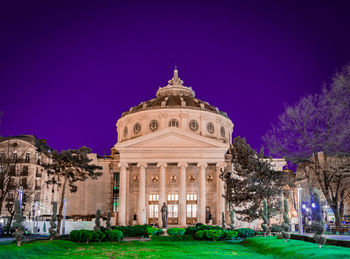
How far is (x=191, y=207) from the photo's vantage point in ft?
204

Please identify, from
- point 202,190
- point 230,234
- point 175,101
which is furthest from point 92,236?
point 175,101

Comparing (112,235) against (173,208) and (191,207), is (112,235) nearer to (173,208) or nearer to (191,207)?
(173,208)

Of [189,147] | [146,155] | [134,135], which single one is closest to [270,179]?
[189,147]

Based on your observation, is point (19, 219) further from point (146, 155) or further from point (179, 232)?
point (146, 155)

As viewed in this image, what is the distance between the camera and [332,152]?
3200cm

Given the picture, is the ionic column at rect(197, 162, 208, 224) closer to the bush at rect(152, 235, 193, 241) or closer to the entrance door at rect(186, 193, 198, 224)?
the entrance door at rect(186, 193, 198, 224)

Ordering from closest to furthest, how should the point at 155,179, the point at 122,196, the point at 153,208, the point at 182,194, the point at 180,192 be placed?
the point at 182,194, the point at 180,192, the point at 122,196, the point at 153,208, the point at 155,179

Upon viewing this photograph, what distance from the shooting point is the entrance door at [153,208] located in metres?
61.5

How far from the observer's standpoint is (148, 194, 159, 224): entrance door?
6150 cm

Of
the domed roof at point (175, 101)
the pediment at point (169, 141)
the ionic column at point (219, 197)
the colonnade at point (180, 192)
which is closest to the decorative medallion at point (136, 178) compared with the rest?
the colonnade at point (180, 192)

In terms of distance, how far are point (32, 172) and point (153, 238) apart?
42.1m

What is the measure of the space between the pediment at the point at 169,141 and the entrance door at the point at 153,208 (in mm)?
9270

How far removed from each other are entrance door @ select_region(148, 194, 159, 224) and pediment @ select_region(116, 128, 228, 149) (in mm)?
9270

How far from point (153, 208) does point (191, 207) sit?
597 cm
